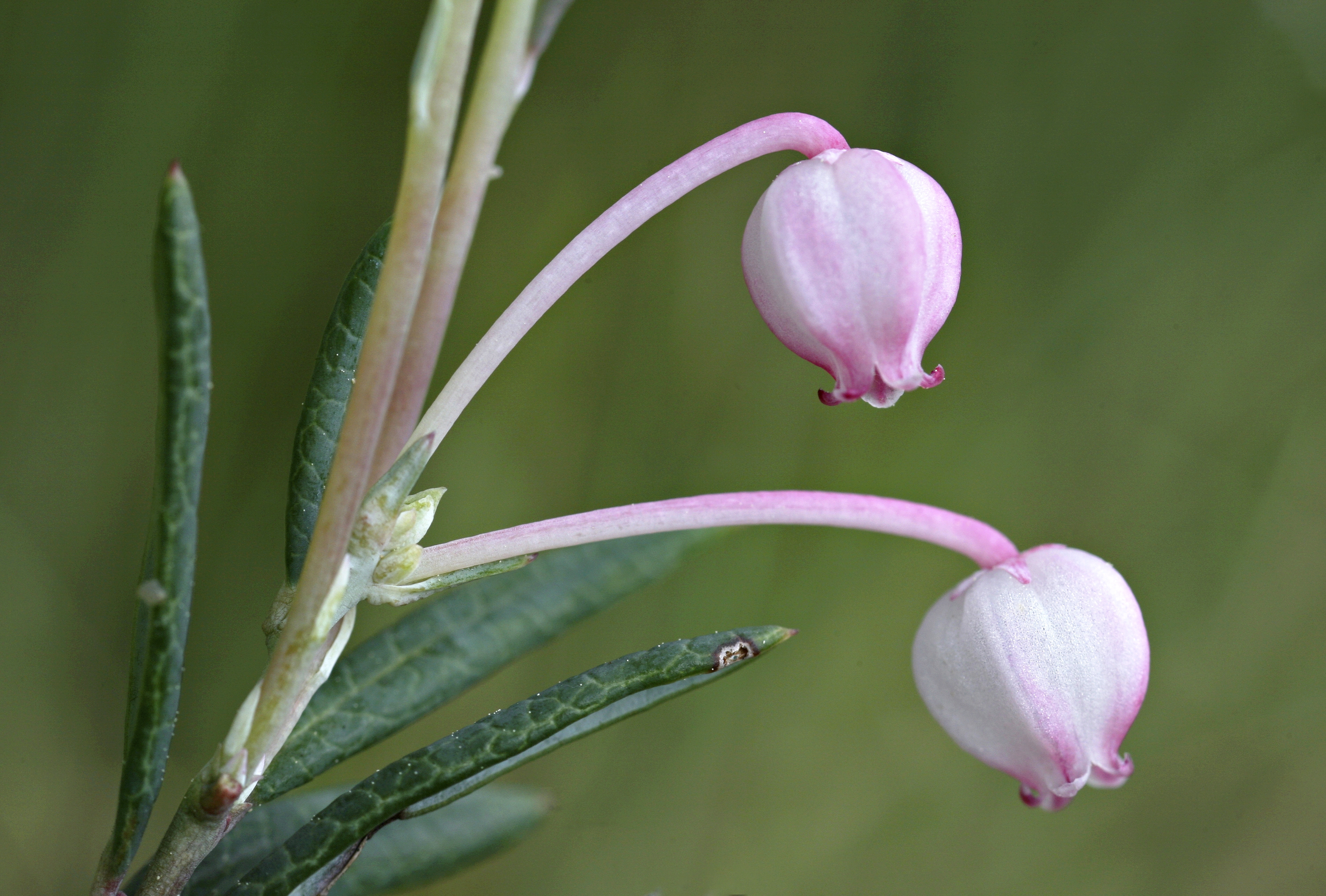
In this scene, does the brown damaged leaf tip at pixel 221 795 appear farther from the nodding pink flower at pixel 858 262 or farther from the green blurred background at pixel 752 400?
the green blurred background at pixel 752 400

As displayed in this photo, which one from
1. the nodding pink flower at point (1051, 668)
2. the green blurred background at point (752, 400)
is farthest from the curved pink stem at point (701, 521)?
the green blurred background at point (752, 400)

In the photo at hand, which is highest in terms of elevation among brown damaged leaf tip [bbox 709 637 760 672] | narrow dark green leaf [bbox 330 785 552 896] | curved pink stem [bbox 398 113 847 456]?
curved pink stem [bbox 398 113 847 456]

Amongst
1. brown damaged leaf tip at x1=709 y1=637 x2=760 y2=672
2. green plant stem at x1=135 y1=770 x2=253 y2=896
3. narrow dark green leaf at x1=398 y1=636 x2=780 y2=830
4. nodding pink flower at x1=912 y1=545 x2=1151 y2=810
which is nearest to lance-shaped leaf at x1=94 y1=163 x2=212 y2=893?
green plant stem at x1=135 y1=770 x2=253 y2=896

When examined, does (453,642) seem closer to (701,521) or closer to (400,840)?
(400,840)

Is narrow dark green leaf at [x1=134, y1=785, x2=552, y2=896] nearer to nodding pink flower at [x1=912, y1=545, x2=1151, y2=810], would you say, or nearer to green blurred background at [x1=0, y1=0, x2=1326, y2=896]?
nodding pink flower at [x1=912, y1=545, x2=1151, y2=810]

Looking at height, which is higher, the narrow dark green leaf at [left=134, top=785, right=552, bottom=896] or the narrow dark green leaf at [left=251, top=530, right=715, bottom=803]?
the narrow dark green leaf at [left=251, top=530, right=715, bottom=803]

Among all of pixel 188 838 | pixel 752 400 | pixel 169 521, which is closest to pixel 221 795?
pixel 188 838
